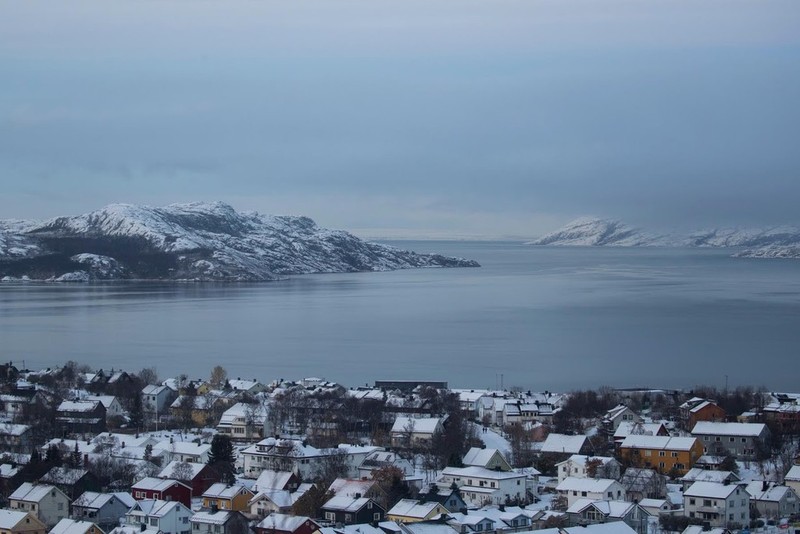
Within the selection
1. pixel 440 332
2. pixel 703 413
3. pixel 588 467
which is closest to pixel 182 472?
pixel 588 467

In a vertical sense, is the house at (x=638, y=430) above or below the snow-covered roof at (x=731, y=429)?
below

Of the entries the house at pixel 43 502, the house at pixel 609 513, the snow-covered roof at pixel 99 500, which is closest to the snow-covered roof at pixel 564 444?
the house at pixel 609 513

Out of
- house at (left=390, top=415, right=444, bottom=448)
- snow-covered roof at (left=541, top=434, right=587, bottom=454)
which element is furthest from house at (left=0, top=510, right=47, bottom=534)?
snow-covered roof at (left=541, top=434, right=587, bottom=454)

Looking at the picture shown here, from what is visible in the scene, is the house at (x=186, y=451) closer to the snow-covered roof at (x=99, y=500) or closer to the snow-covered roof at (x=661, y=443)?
the snow-covered roof at (x=99, y=500)

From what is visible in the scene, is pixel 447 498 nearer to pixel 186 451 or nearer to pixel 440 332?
pixel 186 451

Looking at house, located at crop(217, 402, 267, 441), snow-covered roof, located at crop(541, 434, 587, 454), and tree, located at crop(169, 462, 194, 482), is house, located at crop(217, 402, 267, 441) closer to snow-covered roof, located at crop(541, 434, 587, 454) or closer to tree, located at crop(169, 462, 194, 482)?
tree, located at crop(169, 462, 194, 482)
